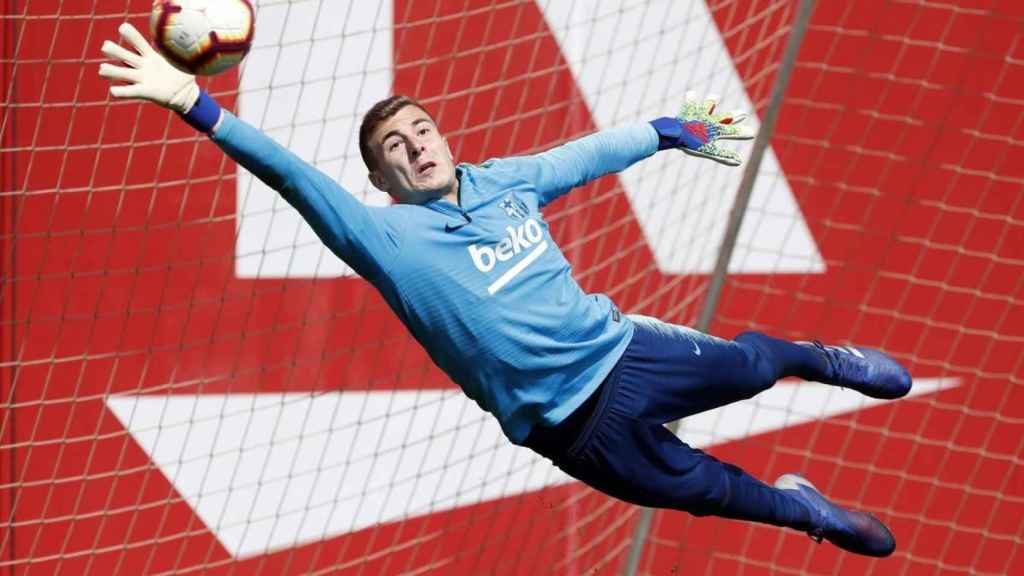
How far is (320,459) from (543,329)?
1.75m

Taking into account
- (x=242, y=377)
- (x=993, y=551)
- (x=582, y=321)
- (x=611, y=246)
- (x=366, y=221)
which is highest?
(x=366, y=221)

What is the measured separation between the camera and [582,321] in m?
Result: 3.56

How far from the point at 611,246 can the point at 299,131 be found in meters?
1.09

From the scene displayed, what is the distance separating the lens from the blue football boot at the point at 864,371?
154 inches

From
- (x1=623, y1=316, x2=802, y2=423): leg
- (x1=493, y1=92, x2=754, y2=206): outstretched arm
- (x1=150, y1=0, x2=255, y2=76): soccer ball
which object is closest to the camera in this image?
(x1=150, y1=0, x2=255, y2=76): soccer ball

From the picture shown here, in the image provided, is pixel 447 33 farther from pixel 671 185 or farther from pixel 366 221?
pixel 366 221

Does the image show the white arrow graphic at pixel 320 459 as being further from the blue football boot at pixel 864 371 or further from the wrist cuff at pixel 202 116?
the wrist cuff at pixel 202 116

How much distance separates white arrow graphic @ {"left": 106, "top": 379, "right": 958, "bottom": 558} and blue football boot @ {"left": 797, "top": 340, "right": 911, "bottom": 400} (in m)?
1.49

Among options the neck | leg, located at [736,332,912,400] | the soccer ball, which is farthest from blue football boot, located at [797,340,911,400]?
the soccer ball

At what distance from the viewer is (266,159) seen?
3.09m

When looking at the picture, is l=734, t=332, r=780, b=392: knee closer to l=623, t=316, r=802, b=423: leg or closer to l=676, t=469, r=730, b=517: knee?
l=623, t=316, r=802, b=423: leg

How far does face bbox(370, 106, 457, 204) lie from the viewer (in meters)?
3.54

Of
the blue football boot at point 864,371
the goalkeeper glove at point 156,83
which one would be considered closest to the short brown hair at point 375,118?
the goalkeeper glove at point 156,83

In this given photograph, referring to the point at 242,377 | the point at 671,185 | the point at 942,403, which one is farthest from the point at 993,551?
the point at 242,377
